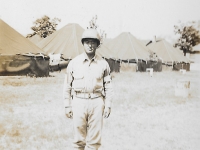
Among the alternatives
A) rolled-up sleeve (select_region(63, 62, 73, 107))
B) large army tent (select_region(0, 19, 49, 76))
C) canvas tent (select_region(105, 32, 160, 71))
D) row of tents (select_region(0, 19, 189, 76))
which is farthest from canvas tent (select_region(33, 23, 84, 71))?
canvas tent (select_region(105, 32, 160, 71))

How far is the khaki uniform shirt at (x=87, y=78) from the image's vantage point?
320 centimetres

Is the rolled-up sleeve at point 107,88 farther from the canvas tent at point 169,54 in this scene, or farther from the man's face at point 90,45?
the canvas tent at point 169,54

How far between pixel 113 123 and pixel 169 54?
818 inches

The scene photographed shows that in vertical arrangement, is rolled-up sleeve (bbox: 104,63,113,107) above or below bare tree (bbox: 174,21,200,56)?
below

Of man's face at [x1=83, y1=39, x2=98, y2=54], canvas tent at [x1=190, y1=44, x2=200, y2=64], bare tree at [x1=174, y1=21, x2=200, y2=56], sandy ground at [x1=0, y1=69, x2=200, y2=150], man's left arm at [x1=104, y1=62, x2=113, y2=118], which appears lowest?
sandy ground at [x1=0, y1=69, x2=200, y2=150]

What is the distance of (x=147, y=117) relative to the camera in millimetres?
5629

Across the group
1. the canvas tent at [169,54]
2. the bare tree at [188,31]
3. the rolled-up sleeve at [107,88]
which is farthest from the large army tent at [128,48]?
the rolled-up sleeve at [107,88]

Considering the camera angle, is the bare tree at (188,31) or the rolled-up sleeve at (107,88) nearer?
the rolled-up sleeve at (107,88)

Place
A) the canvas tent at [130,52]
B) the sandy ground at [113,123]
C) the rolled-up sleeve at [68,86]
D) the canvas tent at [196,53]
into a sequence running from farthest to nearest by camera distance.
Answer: the canvas tent at [130,52], the canvas tent at [196,53], the sandy ground at [113,123], the rolled-up sleeve at [68,86]

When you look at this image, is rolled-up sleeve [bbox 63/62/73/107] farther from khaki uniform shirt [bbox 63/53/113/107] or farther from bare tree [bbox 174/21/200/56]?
bare tree [bbox 174/21/200/56]

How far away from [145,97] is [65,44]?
22.1 ft

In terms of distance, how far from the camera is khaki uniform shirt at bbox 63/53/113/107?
320 centimetres

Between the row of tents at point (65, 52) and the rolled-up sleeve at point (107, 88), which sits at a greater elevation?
the row of tents at point (65, 52)

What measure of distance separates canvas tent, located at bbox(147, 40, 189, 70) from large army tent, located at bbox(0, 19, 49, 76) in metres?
15.0
